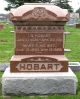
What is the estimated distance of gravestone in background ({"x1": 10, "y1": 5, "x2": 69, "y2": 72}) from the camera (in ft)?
26.5

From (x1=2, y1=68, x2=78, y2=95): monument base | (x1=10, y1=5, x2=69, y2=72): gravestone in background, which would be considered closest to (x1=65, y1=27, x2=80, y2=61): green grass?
(x1=10, y1=5, x2=69, y2=72): gravestone in background

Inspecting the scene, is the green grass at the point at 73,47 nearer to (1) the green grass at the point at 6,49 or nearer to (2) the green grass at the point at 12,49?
(2) the green grass at the point at 12,49

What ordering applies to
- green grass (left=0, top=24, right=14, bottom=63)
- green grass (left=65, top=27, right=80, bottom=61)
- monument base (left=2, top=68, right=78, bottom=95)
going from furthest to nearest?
1. green grass (left=65, top=27, right=80, bottom=61)
2. green grass (left=0, top=24, right=14, bottom=63)
3. monument base (left=2, top=68, right=78, bottom=95)

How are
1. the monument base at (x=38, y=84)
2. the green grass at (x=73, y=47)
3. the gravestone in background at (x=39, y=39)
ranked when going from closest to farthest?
the monument base at (x=38, y=84) → the gravestone in background at (x=39, y=39) → the green grass at (x=73, y=47)

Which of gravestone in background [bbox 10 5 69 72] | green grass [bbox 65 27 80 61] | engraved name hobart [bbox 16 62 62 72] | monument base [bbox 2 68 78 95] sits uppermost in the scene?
gravestone in background [bbox 10 5 69 72]

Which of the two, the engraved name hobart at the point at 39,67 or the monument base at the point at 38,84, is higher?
the engraved name hobart at the point at 39,67

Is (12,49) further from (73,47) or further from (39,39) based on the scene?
(39,39)

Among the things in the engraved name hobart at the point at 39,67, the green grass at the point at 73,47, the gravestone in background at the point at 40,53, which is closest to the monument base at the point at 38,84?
the gravestone in background at the point at 40,53

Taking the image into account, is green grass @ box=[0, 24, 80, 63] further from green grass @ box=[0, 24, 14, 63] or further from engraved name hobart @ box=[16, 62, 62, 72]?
engraved name hobart @ box=[16, 62, 62, 72]

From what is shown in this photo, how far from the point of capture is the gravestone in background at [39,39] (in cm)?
807

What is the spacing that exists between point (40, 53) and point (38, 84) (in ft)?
2.75

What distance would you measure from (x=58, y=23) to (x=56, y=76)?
3.90 ft

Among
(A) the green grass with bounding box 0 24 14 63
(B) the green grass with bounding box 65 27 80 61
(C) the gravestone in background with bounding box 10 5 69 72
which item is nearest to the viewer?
(C) the gravestone in background with bounding box 10 5 69 72

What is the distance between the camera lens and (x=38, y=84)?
7.68 metres
